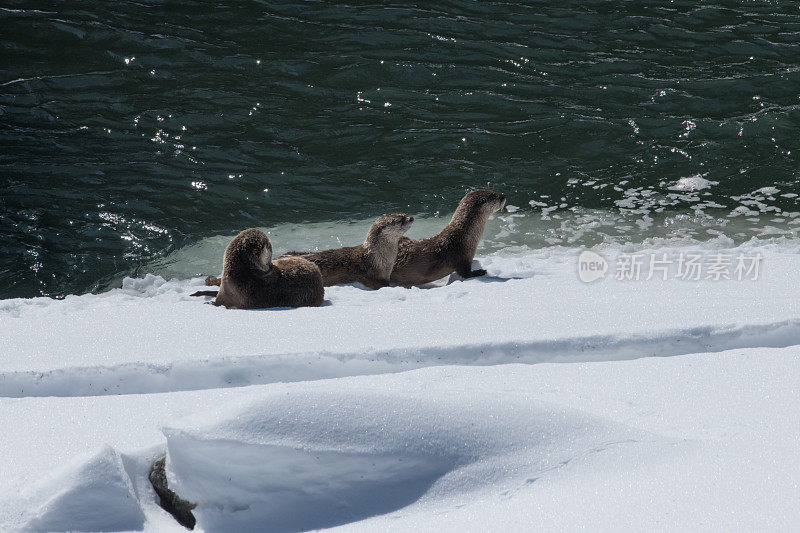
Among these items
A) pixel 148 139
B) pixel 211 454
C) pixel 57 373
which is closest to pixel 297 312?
pixel 57 373

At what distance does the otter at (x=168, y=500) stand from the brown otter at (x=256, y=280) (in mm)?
2842

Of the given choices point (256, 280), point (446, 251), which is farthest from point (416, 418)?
point (446, 251)

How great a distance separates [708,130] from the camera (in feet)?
38.5

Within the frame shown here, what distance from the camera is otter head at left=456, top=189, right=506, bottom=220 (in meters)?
7.62

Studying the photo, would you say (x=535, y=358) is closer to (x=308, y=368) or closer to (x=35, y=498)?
(x=308, y=368)

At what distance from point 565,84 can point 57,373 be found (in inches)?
420

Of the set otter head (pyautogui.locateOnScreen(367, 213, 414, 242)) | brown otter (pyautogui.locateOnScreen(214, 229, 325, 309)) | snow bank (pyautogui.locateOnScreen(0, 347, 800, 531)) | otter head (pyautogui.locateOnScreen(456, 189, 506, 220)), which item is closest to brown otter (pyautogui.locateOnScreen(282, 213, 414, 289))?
otter head (pyautogui.locateOnScreen(367, 213, 414, 242))

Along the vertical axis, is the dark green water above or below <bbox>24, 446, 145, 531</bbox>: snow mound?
above

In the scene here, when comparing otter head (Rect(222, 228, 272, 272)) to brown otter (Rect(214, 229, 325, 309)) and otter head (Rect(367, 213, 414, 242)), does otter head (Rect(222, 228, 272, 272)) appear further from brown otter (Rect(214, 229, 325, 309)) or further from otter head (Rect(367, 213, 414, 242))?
otter head (Rect(367, 213, 414, 242))

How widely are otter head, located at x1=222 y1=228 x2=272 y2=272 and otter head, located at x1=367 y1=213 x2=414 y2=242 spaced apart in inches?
53.5
